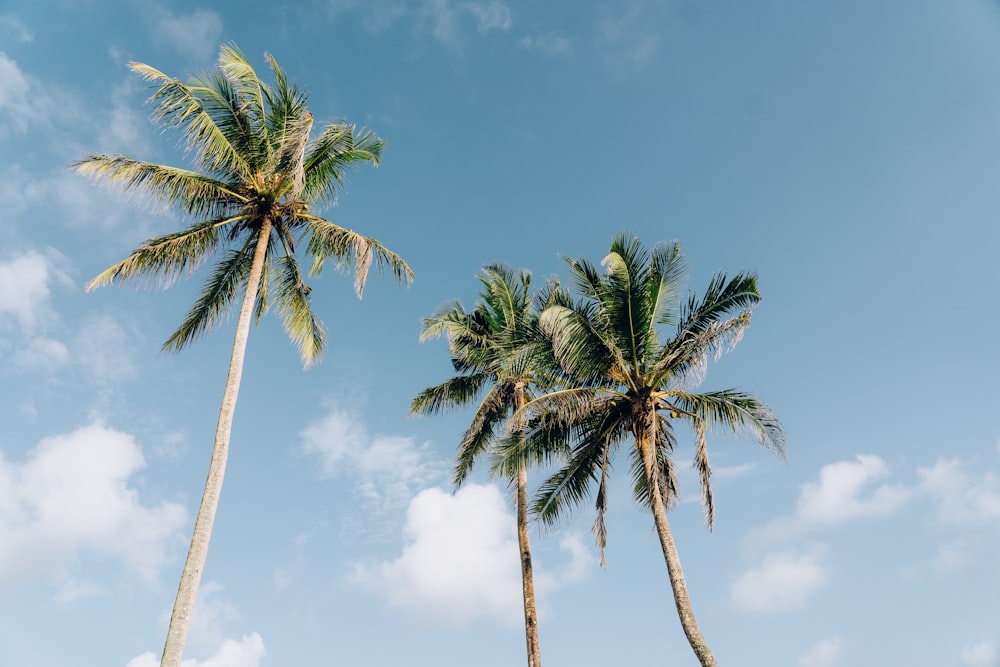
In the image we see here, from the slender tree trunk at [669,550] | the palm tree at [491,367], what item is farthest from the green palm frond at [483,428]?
the slender tree trunk at [669,550]

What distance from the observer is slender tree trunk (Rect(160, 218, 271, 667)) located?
10414mm

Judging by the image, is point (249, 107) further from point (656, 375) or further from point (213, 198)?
point (656, 375)

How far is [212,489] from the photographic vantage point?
38.7 feet

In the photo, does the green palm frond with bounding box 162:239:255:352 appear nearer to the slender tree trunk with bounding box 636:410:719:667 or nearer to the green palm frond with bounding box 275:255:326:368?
the green palm frond with bounding box 275:255:326:368

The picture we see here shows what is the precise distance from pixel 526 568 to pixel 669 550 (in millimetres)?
6713

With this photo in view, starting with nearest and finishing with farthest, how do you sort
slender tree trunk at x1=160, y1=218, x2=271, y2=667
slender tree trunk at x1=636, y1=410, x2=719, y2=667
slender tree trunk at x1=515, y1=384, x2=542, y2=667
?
slender tree trunk at x1=160, y1=218, x2=271, y2=667
slender tree trunk at x1=636, y1=410, x2=719, y2=667
slender tree trunk at x1=515, y1=384, x2=542, y2=667

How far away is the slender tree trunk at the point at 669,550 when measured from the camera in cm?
1393

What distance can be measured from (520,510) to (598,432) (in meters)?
5.97

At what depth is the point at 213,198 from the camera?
15133 millimetres

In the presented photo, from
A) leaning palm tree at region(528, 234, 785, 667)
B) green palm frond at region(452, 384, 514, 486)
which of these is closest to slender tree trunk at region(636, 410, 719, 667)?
leaning palm tree at region(528, 234, 785, 667)

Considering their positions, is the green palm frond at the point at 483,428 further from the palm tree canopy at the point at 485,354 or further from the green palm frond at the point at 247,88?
the green palm frond at the point at 247,88

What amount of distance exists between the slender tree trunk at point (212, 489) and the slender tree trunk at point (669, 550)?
946 cm

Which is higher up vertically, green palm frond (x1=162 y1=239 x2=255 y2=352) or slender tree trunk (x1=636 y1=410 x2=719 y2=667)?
green palm frond (x1=162 y1=239 x2=255 y2=352)

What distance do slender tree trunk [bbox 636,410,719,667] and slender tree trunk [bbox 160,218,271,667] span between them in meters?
9.46
